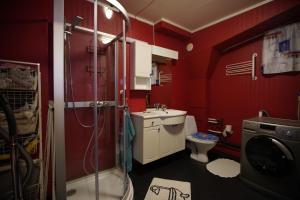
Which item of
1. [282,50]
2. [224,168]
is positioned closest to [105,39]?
[282,50]

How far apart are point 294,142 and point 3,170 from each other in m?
2.74

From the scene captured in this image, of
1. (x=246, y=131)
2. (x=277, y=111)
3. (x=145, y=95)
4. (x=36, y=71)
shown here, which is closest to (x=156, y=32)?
(x=145, y=95)

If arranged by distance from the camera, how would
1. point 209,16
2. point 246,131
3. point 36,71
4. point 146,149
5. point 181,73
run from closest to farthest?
1. point 36,71
2. point 246,131
3. point 146,149
4. point 209,16
5. point 181,73

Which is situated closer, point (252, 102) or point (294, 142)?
point (294, 142)

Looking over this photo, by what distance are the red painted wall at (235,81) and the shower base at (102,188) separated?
188 centimetres

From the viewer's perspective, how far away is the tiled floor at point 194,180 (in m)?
1.63

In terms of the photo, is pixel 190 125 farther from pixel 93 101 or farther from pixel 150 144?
pixel 93 101

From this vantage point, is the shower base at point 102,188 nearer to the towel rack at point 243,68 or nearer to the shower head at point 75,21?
the shower head at point 75,21

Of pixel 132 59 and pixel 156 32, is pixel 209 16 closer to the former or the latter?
pixel 156 32

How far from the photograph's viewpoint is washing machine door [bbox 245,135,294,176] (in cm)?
149

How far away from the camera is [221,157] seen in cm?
254

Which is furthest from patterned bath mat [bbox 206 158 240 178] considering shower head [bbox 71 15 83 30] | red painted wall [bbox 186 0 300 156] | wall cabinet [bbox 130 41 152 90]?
shower head [bbox 71 15 83 30]

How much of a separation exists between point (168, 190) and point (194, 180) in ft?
1.42

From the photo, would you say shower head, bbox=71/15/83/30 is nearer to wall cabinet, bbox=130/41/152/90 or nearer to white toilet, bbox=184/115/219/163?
wall cabinet, bbox=130/41/152/90
